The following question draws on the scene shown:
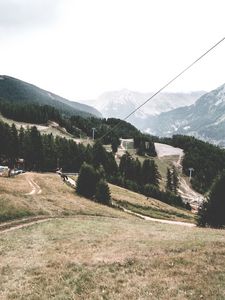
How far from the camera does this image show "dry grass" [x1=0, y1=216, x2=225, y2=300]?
17641 mm

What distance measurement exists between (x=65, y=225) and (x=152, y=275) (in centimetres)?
2430

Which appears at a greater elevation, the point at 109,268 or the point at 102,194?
the point at 109,268

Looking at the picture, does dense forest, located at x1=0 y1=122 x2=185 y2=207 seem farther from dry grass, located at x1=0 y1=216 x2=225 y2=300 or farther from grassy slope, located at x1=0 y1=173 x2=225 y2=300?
dry grass, located at x1=0 y1=216 x2=225 y2=300

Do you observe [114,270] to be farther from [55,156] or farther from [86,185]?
[55,156]

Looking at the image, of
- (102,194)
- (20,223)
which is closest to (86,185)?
(102,194)

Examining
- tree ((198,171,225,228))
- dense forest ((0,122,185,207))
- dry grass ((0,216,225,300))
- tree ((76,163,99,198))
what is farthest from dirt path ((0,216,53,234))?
dense forest ((0,122,185,207))

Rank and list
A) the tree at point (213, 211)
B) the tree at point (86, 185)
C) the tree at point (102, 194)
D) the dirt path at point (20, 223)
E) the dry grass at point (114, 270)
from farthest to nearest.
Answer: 1. the tree at point (86, 185)
2. the tree at point (102, 194)
3. the tree at point (213, 211)
4. the dirt path at point (20, 223)
5. the dry grass at point (114, 270)

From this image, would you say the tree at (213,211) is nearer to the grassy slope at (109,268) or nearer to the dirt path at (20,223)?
the dirt path at (20,223)

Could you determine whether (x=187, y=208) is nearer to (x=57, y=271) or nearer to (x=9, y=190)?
(x=9, y=190)

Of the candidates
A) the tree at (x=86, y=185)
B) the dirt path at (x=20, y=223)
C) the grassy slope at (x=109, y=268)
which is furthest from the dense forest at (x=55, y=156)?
the grassy slope at (x=109, y=268)

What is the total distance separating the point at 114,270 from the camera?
20734 mm

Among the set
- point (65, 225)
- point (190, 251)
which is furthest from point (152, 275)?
point (65, 225)

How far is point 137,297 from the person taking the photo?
16859mm

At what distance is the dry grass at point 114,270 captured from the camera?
57.9 ft
